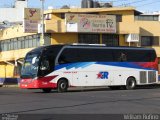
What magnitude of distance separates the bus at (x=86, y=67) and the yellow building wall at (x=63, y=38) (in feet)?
55.8

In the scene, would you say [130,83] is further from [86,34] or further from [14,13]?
[14,13]

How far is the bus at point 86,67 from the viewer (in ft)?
113

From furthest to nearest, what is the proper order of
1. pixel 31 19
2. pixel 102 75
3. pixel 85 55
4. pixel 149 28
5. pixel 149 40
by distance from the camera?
pixel 149 40
pixel 149 28
pixel 31 19
pixel 102 75
pixel 85 55

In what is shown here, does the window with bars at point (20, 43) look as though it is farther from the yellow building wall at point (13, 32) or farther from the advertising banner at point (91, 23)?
the advertising banner at point (91, 23)

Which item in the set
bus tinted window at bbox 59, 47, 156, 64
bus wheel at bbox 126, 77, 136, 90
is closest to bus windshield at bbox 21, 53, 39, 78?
bus tinted window at bbox 59, 47, 156, 64

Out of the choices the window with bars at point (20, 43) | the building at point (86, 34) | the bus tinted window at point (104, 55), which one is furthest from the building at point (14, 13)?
the bus tinted window at point (104, 55)

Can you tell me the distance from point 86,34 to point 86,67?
2101cm

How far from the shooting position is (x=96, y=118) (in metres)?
16.2

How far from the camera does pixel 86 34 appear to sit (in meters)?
57.1

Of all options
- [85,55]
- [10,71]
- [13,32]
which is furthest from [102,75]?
[13,32]

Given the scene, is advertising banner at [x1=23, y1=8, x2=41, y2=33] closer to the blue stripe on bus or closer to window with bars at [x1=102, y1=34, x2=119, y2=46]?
window with bars at [x1=102, y1=34, x2=119, y2=46]

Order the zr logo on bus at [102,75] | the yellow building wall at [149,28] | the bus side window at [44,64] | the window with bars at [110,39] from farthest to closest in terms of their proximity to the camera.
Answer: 1. the yellow building wall at [149,28]
2. the window with bars at [110,39]
3. the zr logo on bus at [102,75]
4. the bus side window at [44,64]

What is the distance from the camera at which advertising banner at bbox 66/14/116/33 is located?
180 ft

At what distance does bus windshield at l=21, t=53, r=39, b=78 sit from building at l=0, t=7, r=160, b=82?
758 inches
